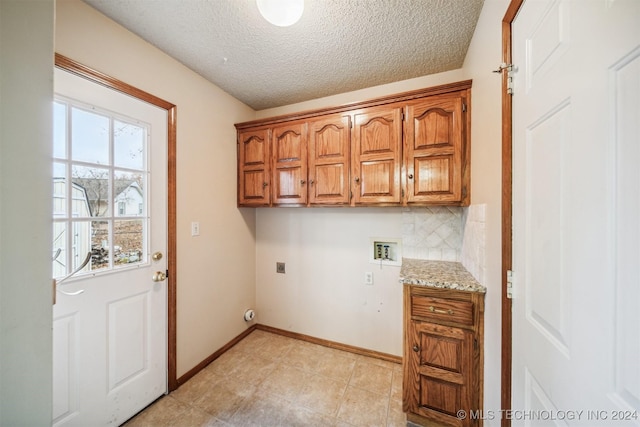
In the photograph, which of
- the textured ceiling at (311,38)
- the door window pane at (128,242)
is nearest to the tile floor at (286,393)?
the door window pane at (128,242)

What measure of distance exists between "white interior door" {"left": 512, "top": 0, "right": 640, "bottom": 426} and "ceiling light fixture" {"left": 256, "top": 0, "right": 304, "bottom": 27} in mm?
933

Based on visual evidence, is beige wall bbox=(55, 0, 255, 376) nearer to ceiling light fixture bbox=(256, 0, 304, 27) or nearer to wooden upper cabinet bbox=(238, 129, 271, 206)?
wooden upper cabinet bbox=(238, 129, 271, 206)

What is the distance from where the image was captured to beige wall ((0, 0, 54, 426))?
0.39 metres

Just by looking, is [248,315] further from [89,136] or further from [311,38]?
[311,38]

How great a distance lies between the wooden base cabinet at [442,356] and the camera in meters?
1.25

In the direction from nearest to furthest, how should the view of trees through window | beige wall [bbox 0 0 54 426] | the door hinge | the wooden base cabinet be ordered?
1. beige wall [bbox 0 0 54 426]
2. the door hinge
3. the view of trees through window
4. the wooden base cabinet

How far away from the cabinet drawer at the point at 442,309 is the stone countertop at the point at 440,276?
0.09m

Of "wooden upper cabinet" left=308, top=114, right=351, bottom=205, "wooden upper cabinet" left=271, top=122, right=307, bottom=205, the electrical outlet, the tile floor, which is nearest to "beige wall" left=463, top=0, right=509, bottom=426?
the tile floor

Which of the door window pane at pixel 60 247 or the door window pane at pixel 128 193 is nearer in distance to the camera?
the door window pane at pixel 60 247

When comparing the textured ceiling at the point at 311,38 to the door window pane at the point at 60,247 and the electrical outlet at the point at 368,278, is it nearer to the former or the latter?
the door window pane at the point at 60,247

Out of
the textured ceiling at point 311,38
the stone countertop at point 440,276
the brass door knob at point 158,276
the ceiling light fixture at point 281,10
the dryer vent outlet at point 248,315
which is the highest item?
the textured ceiling at point 311,38

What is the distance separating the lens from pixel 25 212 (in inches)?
16.5

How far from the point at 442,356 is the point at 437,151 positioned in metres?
1.31

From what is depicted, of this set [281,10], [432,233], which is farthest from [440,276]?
[281,10]
